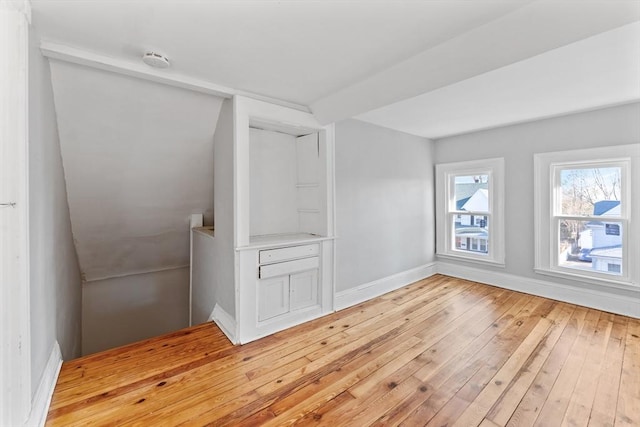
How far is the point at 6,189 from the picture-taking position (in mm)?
1184

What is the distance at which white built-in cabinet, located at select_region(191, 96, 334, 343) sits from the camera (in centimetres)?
241

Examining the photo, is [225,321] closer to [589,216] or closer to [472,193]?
→ [472,193]

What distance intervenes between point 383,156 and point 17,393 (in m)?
3.63

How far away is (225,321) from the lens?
2592 mm

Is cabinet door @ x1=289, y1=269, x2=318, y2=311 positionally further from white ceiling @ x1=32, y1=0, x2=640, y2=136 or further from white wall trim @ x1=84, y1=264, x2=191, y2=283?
white wall trim @ x1=84, y1=264, x2=191, y2=283

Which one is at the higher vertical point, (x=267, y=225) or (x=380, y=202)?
(x=380, y=202)

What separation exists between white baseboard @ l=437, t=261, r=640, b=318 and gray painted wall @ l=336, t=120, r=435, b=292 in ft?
1.89

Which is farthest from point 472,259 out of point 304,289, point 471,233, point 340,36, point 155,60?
point 155,60

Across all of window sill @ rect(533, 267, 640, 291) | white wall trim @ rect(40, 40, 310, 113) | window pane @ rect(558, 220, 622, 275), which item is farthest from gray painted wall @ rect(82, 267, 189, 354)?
window pane @ rect(558, 220, 622, 275)

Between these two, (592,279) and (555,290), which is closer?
(592,279)

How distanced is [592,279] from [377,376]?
294cm

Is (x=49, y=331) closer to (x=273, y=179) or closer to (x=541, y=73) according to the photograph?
(x=273, y=179)

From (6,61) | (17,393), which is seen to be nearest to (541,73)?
(6,61)

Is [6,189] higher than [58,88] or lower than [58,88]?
lower
